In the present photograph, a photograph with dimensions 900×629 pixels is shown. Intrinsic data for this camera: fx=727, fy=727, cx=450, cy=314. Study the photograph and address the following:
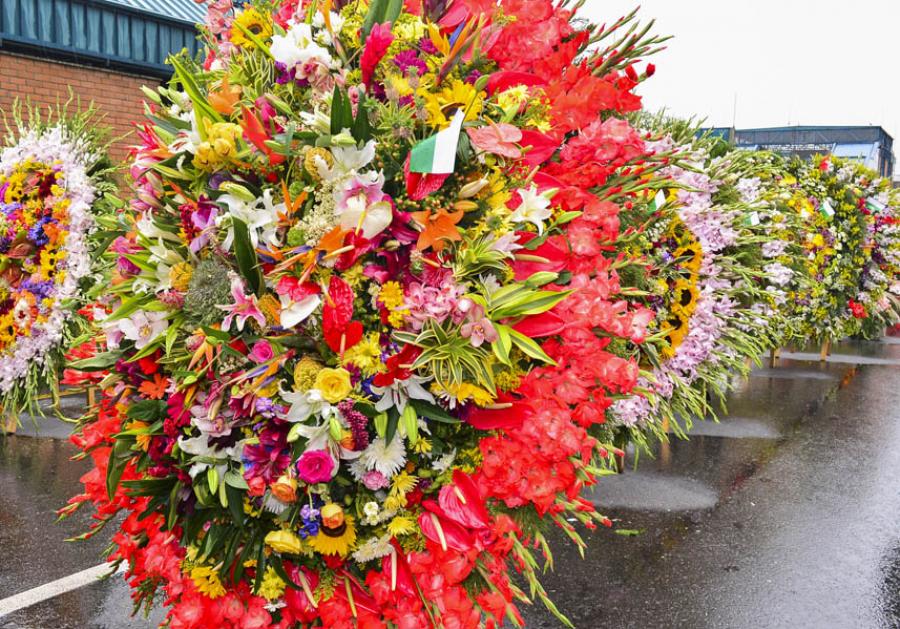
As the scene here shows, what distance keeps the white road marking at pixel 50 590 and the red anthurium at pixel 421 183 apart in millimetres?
2736

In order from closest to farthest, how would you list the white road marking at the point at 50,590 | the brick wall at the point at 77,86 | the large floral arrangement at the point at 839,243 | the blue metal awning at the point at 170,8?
the white road marking at the point at 50,590, the brick wall at the point at 77,86, the large floral arrangement at the point at 839,243, the blue metal awning at the point at 170,8

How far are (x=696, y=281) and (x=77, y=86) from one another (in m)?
8.79

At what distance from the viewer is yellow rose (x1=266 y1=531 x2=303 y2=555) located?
1.90 metres

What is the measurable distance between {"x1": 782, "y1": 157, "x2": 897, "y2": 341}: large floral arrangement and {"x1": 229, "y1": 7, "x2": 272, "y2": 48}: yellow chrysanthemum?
8.42 m

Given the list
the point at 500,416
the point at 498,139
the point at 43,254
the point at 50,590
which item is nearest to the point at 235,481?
the point at 500,416

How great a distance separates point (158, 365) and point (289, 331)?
47 centimetres

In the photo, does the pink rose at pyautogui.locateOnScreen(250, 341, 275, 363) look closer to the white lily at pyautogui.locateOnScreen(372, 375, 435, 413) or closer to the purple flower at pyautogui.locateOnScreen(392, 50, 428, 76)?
the white lily at pyautogui.locateOnScreen(372, 375, 435, 413)

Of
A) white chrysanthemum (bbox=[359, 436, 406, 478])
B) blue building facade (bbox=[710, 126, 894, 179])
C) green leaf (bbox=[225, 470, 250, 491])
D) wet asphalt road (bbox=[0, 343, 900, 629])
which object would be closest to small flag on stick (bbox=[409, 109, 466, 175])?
white chrysanthemum (bbox=[359, 436, 406, 478])

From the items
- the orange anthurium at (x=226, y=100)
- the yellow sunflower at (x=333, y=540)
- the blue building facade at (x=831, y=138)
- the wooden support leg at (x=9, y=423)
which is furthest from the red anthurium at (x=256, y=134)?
the blue building facade at (x=831, y=138)

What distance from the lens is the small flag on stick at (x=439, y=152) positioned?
5.94 feet

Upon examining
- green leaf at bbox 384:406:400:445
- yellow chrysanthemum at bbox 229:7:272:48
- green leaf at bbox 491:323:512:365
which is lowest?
green leaf at bbox 384:406:400:445

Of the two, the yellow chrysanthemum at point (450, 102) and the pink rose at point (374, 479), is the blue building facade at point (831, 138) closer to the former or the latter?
the yellow chrysanthemum at point (450, 102)

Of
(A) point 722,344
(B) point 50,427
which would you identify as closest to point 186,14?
(B) point 50,427

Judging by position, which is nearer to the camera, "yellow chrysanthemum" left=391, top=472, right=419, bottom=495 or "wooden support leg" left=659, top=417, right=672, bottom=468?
"yellow chrysanthemum" left=391, top=472, right=419, bottom=495
